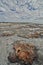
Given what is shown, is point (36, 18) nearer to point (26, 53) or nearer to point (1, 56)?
point (26, 53)

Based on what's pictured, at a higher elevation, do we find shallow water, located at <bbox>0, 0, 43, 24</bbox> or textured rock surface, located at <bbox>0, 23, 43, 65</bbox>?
shallow water, located at <bbox>0, 0, 43, 24</bbox>

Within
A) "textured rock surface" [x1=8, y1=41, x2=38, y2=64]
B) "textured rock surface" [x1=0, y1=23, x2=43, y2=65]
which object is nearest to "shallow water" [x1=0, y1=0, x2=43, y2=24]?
"textured rock surface" [x1=0, y1=23, x2=43, y2=65]

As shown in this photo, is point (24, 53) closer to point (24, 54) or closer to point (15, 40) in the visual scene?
point (24, 54)

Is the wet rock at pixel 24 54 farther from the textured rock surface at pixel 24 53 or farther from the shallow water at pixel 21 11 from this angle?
the shallow water at pixel 21 11

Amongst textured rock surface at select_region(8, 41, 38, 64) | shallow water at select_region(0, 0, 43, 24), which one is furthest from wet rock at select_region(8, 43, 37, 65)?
shallow water at select_region(0, 0, 43, 24)

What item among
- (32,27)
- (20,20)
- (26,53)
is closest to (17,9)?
(20,20)

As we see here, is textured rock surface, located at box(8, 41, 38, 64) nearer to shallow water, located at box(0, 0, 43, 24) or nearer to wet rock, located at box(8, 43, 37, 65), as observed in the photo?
wet rock, located at box(8, 43, 37, 65)

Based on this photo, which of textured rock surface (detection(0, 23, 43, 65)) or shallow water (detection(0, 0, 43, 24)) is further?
shallow water (detection(0, 0, 43, 24))

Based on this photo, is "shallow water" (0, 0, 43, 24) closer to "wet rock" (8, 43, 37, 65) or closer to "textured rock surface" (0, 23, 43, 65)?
"textured rock surface" (0, 23, 43, 65)

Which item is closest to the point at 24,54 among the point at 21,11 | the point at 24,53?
the point at 24,53

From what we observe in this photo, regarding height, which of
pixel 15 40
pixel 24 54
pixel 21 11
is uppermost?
pixel 21 11

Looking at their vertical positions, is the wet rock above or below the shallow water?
below

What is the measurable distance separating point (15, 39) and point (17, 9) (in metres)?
0.35

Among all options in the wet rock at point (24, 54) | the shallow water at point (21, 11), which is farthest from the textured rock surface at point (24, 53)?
the shallow water at point (21, 11)
